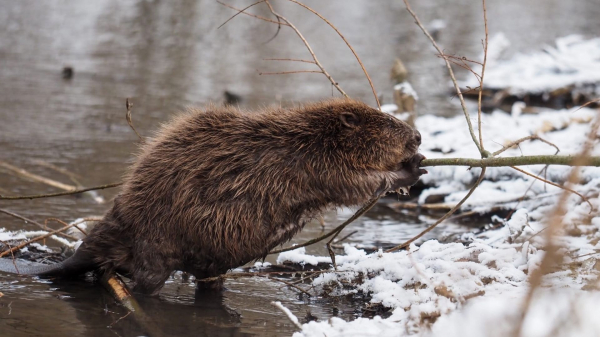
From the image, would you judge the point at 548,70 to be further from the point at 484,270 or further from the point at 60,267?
the point at 60,267

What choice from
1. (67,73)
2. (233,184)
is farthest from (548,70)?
(233,184)

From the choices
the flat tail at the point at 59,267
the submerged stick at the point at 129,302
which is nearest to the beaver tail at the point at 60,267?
the flat tail at the point at 59,267

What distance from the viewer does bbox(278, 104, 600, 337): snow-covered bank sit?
7.92ft

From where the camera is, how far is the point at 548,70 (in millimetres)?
9820

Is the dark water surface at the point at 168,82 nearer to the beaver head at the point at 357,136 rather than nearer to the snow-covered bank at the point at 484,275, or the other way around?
the snow-covered bank at the point at 484,275

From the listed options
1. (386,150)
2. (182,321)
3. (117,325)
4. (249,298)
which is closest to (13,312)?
(117,325)

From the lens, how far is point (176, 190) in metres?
3.20

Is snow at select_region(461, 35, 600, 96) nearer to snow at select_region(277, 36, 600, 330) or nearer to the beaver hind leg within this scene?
snow at select_region(277, 36, 600, 330)

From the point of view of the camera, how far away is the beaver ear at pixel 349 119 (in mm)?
3426

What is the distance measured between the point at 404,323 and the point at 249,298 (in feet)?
2.88

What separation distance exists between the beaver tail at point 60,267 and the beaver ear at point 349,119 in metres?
1.30

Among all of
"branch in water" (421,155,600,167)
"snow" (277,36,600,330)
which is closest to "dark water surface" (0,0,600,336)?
"snow" (277,36,600,330)

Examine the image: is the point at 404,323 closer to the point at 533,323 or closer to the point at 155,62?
the point at 533,323

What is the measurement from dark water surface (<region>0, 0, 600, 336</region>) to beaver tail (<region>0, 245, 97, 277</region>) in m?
0.07
